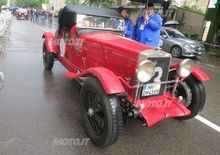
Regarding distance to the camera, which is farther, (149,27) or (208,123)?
(149,27)

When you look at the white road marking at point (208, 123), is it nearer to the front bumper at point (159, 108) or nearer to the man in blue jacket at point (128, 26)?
the front bumper at point (159, 108)

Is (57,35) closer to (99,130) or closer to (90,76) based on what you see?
(90,76)

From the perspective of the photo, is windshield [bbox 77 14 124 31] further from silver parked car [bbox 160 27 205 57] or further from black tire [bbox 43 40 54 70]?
silver parked car [bbox 160 27 205 57]

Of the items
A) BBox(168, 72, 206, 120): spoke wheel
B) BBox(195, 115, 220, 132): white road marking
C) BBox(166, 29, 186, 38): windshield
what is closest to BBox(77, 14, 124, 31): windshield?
BBox(168, 72, 206, 120): spoke wheel

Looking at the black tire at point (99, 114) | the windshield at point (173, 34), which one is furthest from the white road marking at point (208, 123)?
the windshield at point (173, 34)

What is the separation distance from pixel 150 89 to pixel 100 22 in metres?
2.01

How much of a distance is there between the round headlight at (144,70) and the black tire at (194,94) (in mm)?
1194

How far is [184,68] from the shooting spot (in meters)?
3.25

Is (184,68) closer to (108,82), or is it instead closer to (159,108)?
(159,108)

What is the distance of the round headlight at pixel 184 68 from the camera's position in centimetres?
322

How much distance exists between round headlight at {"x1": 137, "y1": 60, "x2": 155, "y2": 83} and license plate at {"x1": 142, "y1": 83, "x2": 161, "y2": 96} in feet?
1.13

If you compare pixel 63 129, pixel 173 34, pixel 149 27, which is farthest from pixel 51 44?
pixel 173 34

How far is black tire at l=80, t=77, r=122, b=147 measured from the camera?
2652 millimetres

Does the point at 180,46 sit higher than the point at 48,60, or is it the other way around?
the point at 180,46
